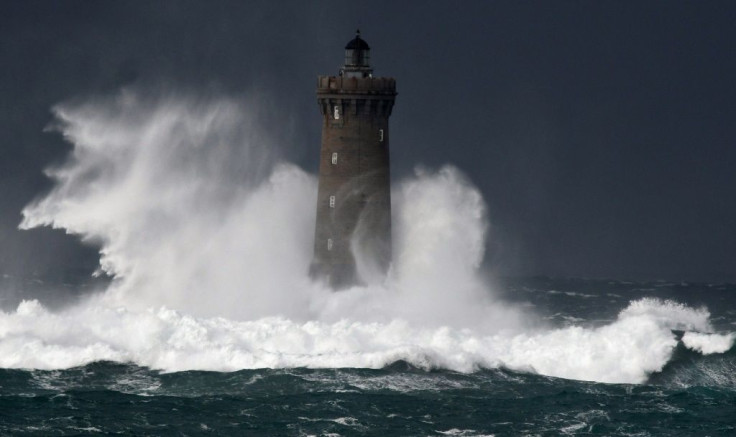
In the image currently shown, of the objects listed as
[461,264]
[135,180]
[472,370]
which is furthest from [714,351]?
[135,180]

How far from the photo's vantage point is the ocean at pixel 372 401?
48438 millimetres

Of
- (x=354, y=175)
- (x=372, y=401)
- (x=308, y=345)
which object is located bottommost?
(x=372, y=401)

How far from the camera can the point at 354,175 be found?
66.4 metres

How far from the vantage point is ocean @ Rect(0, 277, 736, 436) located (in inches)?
1907

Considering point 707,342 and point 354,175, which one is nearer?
point 707,342

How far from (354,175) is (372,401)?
16.9 meters

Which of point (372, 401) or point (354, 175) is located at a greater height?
point (354, 175)

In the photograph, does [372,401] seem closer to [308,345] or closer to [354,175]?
[308,345]

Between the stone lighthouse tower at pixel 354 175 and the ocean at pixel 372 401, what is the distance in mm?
10671

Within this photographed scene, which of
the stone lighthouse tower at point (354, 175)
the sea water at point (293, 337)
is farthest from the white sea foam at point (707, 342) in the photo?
the stone lighthouse tower at point (354, 175)

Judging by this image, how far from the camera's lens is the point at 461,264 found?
7262 centimetres

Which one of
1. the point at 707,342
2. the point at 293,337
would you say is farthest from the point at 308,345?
→ the point at 707,342

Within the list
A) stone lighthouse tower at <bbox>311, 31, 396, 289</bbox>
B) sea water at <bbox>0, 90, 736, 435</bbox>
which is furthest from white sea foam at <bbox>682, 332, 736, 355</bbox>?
stone lighthouse tower at <bbox>311, 31, 396, 289</bbox>

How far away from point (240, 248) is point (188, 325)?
46.9 ft
